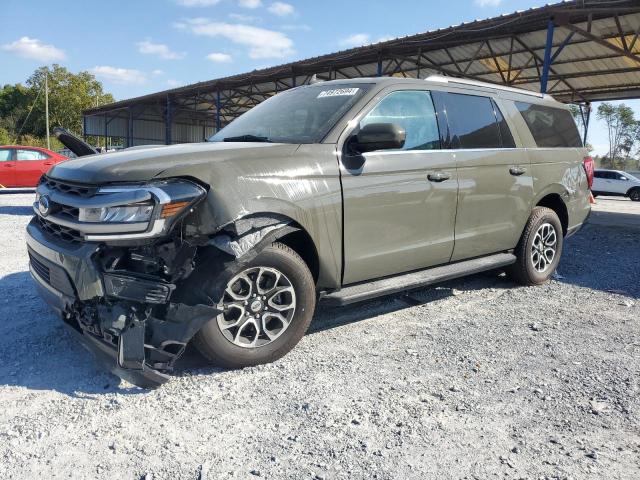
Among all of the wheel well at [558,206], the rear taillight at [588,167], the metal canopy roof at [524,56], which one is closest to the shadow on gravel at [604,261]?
the wheel well at [558,206]

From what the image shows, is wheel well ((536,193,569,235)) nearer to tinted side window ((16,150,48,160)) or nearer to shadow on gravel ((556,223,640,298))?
A: shadow on gravel ((556,223,640,298))

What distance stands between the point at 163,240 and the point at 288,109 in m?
1.74

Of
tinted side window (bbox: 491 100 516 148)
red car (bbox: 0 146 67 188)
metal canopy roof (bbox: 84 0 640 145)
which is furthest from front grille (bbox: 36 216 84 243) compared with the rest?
red car (bbox: 0 146 67 188)

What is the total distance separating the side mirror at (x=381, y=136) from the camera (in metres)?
3.28

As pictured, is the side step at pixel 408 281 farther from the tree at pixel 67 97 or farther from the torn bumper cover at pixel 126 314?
the tree at pixel 67 97

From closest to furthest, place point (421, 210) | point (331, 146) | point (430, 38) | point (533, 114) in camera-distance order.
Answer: point (331, 146) < point (421, 210) < point (533, 114) < point (430, 38)

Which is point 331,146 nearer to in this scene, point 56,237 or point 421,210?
point 421,210

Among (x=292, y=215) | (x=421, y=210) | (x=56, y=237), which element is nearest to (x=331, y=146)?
(x=292, y=215)

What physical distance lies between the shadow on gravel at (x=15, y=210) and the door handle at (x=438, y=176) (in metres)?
8.75

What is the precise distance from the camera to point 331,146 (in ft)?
11.1

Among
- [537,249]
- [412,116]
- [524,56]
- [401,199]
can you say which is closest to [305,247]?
[401,199]

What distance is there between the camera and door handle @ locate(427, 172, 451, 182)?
12.7 feet

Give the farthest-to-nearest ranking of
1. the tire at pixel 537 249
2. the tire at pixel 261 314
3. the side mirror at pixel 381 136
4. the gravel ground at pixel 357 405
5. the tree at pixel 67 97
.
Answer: the tree at pixel 67 97 < the tire at pixel 537 249 < the side mirror at pixel 381 136 < the tire at pixel 261 314 < the gravel ground at pixel 357 405

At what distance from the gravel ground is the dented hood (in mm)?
1173
